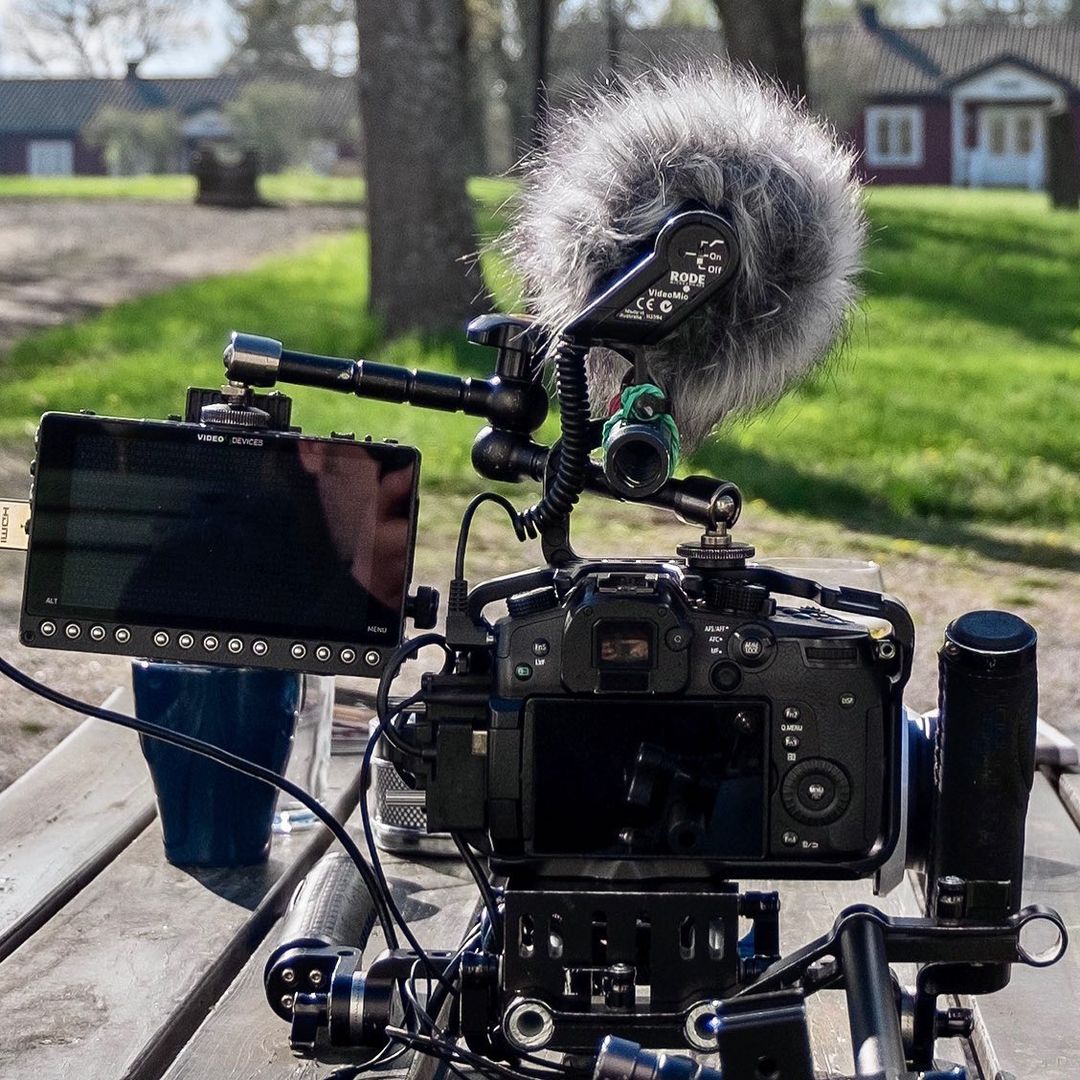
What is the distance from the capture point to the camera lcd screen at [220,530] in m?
1.83

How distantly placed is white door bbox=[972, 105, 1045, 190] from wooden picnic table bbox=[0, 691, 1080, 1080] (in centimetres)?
4839

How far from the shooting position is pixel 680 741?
1.75m

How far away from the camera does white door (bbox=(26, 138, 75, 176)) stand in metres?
54.9

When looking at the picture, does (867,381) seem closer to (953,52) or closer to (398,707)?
(398,707)

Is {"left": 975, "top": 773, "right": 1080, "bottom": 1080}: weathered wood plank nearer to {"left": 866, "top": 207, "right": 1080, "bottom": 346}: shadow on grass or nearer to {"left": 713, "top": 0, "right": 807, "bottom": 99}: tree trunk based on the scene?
{"left": 866, "top": 207, "right": 1080, "bottom": 346}: shadow on grass

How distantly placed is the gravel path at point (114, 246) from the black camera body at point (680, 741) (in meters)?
10.1

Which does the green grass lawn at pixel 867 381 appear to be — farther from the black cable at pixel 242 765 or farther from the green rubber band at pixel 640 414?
the black cable at pixel 242 765

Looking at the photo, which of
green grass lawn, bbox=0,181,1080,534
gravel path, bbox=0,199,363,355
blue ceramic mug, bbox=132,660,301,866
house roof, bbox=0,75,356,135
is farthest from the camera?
house roof, bbox=0,75,356,135

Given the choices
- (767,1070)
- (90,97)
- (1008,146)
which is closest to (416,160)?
(767,1070)

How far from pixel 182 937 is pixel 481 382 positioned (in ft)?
2.96

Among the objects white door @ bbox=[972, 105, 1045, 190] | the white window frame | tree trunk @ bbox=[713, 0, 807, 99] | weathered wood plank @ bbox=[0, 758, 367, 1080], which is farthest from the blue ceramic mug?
the white window frame

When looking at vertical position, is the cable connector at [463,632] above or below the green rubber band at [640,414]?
below

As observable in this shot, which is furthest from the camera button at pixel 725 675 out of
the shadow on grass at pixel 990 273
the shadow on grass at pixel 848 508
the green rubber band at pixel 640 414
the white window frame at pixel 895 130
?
the white window frame at pixel 895 130

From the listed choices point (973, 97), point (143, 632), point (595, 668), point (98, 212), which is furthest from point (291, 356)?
point (973, 97)
